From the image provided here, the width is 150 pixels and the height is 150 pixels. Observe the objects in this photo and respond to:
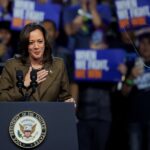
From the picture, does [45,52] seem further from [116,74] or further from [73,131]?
[116,74]

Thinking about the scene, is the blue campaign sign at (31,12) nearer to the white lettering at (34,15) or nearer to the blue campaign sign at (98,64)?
the white lettering at (34,15)

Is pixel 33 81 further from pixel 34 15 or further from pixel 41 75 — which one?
pixel 34 15

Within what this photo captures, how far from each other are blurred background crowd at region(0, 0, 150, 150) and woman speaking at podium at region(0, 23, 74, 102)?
1.64m

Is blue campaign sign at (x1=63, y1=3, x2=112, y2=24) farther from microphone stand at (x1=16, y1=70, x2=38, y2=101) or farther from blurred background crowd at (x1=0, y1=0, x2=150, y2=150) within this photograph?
microphone stand at (x1=16, y1=70, x2=38, y2=101)

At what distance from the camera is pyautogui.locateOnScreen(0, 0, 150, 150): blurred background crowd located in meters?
6.56

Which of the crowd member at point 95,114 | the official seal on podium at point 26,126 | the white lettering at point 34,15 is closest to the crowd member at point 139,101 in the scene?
the crowd member at point 95,114

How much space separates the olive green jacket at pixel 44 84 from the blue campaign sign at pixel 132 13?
215 centimetres

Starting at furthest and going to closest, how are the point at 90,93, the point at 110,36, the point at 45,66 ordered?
the point at 110,36 → the point at 90,93 → the point at 45,66

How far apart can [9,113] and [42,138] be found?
30 cm

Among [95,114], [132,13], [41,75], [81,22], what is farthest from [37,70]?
[132,13]

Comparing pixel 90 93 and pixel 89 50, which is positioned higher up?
pixel 89 50

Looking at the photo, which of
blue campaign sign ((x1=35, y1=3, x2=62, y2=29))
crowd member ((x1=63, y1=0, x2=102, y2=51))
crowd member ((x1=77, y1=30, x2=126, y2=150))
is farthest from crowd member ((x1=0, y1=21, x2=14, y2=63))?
crowd member ((x1=77, y1=30, x2=126, y2=150))

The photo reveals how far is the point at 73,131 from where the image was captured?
4.32 m

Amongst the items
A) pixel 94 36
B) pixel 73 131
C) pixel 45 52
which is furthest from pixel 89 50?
pixel 73 131
